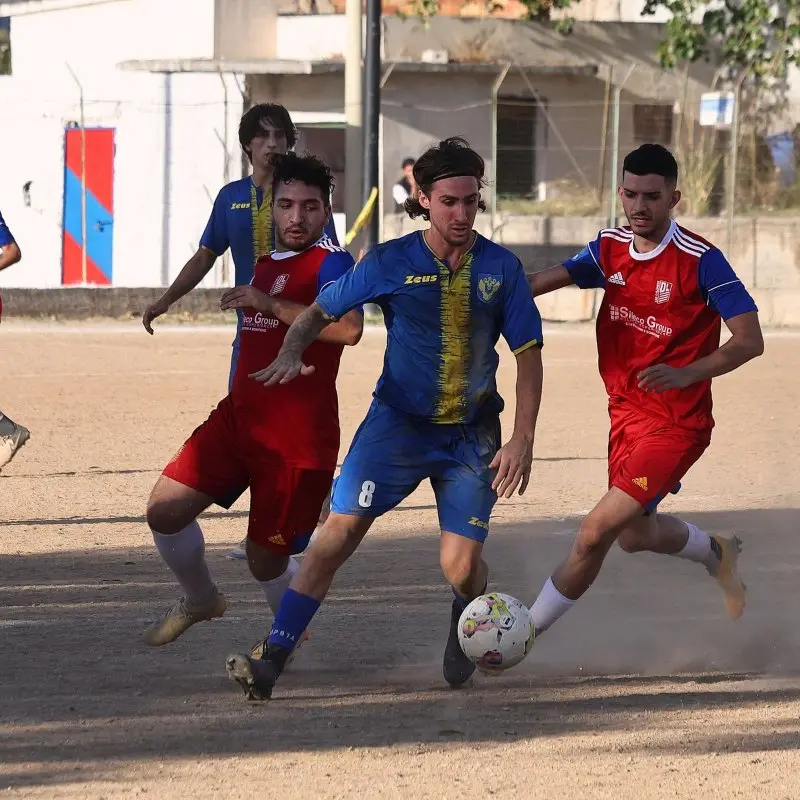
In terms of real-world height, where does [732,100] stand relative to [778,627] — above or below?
above

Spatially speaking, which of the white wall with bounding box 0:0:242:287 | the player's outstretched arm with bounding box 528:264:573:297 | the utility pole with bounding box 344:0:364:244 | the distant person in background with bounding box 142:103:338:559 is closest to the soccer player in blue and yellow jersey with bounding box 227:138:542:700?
the player's outstretched arm with bounding box 528:264:573:297

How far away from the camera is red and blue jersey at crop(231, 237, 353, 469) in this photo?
5.46 meters

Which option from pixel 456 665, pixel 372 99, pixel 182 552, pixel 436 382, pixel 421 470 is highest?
pixel 372 99

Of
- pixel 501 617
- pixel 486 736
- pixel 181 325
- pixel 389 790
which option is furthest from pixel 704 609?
pixel 181 325

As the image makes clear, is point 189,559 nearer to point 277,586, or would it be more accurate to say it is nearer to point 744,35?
point 277,586

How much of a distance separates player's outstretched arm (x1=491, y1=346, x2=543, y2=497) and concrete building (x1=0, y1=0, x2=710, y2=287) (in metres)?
18.4

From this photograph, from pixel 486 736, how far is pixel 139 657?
1.51m

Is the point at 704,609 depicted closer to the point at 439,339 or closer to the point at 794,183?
the point at 439,339

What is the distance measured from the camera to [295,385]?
5.50 metres

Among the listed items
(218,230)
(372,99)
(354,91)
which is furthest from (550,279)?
(354,91)

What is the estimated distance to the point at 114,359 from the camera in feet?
52.9

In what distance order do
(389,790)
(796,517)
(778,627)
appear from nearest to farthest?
(389,790) < (778,627) < (796,517)

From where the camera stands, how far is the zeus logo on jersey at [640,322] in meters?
5.65

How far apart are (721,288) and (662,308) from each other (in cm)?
21
